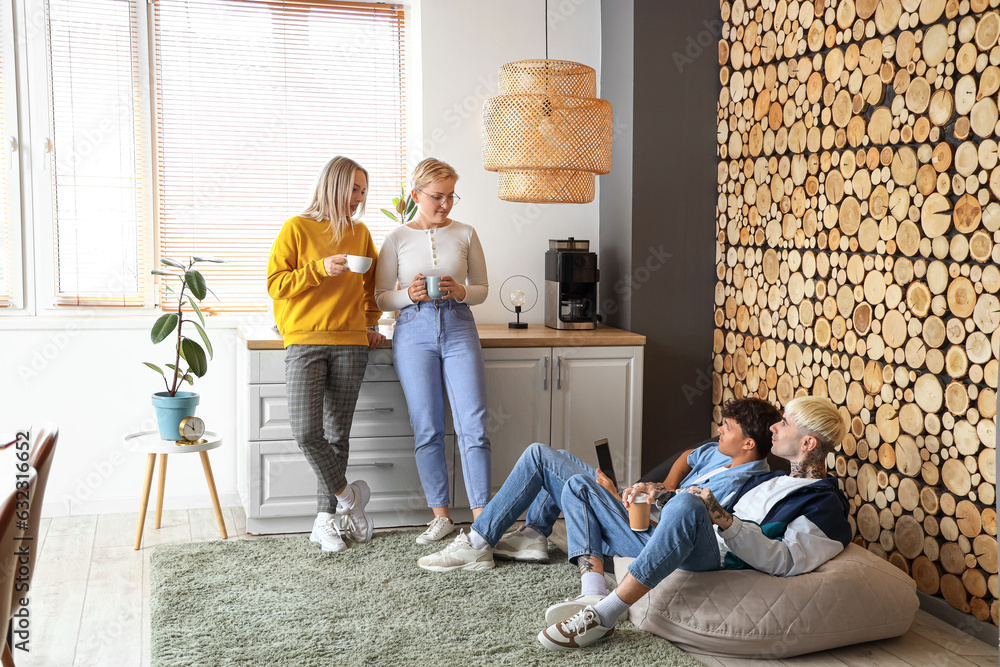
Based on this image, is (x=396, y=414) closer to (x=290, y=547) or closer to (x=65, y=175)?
(x=290, y=547)

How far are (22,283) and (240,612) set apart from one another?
6.22 ft

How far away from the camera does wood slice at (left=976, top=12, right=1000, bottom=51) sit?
2.26m

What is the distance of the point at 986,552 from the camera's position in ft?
7.75

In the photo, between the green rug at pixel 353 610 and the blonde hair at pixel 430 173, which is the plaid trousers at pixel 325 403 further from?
the blonde hair at pixel 430 173

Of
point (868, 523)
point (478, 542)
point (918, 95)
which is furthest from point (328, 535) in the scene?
point (918, 95)

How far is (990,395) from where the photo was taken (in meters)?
2.31

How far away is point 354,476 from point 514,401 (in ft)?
2.27

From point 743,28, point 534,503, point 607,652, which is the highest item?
point 743,28

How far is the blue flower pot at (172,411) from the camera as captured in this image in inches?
123

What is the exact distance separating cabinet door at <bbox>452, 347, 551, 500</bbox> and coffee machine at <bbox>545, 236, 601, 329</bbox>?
1.07 ft

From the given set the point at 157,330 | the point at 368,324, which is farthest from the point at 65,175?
the point at 368,324

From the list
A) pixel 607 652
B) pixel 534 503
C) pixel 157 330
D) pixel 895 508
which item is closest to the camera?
pixel 607 652

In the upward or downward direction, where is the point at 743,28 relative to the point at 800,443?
upward

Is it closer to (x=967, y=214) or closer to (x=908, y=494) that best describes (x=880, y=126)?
(x=967, y=214)
